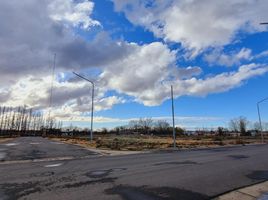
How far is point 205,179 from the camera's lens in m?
10.6

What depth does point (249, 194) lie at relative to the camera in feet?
27.9

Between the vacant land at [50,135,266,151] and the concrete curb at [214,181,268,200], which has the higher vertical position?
the vacant land at [50,135,266,151]

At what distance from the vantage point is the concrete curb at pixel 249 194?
802cm

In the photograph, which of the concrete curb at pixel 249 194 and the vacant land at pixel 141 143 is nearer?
the concrete curb at pixel 249 194

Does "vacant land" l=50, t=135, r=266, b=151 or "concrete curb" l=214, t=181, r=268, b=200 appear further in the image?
"vacant land" l=50, t=135, r=266, b=151

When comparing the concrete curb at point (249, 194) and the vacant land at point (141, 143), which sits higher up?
the vacant land at point (141, 143)

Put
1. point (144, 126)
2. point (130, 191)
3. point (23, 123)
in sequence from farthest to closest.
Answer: point (144, 126) → point (23, 123) → point (130, 191)

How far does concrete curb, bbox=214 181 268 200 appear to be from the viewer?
8.02 m

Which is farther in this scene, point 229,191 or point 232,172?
point 232,172

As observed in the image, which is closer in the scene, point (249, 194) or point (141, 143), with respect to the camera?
point (249, 194)

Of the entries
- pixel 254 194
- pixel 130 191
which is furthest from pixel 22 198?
pixel 254 194

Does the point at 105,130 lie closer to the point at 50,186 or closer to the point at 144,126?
the point at 144,126

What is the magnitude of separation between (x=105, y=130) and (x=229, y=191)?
187580mm

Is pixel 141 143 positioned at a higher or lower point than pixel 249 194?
higher
